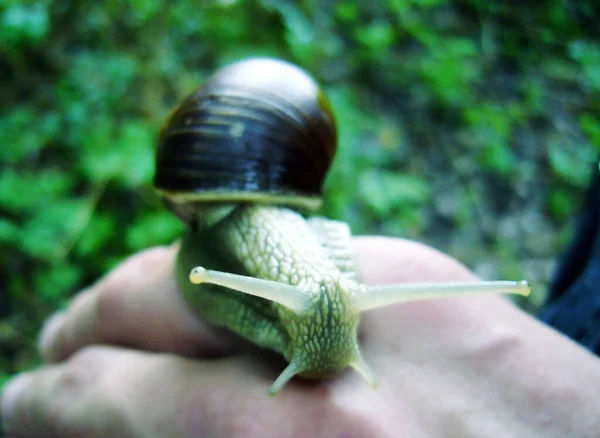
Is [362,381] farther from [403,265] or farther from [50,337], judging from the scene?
[50,337]

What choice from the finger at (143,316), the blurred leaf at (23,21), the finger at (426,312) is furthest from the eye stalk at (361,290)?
the blurred leaf at (23,21)

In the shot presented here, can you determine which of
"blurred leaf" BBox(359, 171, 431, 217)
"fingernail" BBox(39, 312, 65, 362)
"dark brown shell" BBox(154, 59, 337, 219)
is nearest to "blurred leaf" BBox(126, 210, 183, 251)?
"fingernail" BBox(39, 312, 65, 362)

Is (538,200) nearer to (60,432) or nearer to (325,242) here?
(325,242)

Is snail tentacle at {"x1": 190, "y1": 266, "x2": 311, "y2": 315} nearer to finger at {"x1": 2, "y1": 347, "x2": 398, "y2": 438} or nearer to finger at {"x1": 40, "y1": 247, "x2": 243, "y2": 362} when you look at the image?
finger at {"x1": 2, "y1": 347, "x2": 398, "y2": 438}

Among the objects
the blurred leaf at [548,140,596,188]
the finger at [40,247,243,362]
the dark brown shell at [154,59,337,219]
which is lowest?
the blurred leaf at [548,140,596,188]

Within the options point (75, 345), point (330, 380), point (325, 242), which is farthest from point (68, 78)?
point (330, 380)

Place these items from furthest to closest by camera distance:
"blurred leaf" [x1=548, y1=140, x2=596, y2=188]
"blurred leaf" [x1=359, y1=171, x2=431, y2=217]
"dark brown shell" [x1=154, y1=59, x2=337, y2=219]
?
"blurred leaf" [x1=548, y1=140, x2=596, y2=188] → "blurred leaf" [x1=359, y1=171, x2=431, y2=217] → "dark brown shell" [x1=154, y1=59, x2=337, y2=219]

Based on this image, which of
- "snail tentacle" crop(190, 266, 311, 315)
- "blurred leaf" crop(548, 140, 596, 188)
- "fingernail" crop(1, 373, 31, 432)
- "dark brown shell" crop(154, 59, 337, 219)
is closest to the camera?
"snail tentacle" crop(190, 266, 311, 315)
